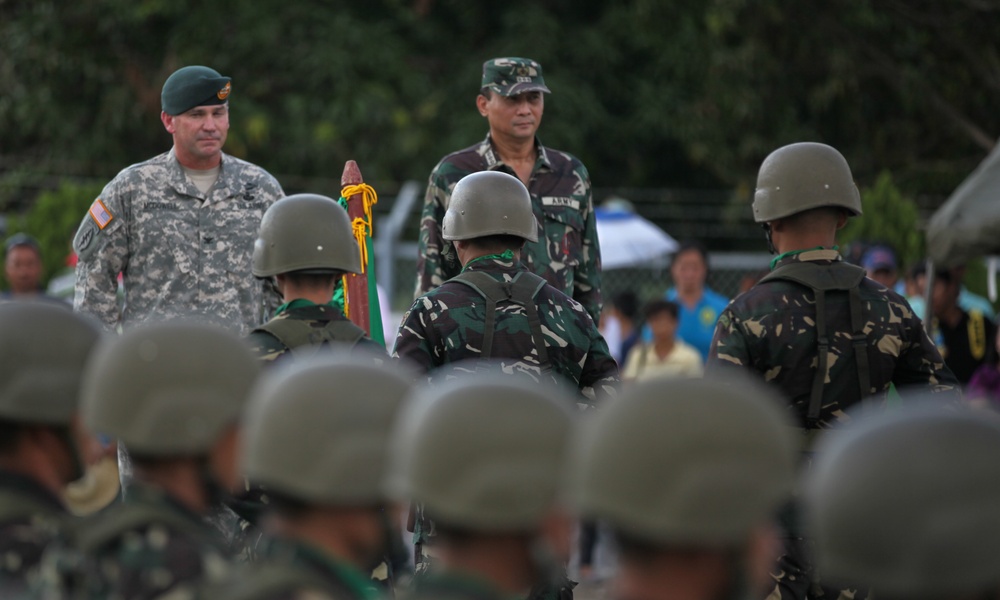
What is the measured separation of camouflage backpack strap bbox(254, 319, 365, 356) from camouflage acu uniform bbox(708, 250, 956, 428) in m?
1.36

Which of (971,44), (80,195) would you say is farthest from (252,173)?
(971,44)

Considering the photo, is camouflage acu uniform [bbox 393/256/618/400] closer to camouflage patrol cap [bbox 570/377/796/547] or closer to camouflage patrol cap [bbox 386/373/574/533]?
camouflage patrol cap [bbox 386/373/574/533]

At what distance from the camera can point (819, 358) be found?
5.30m

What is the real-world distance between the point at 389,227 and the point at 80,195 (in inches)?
133

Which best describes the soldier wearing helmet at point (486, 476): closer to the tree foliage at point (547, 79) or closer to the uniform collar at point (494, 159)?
the uniform collar at point (494, 159)

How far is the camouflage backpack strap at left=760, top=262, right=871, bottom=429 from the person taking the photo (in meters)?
5.30

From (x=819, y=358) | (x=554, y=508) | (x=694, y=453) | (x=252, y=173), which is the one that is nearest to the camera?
(x=694, y=453)

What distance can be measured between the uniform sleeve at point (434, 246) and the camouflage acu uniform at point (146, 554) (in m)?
3.72

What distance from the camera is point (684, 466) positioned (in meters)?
2.56

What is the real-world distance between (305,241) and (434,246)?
6.45 ft

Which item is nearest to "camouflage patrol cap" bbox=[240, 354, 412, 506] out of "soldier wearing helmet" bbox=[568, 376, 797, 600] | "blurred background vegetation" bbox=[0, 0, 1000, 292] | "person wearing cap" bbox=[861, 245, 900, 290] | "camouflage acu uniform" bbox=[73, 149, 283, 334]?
"soldier wearing helmet" bbox=[568, 376, 797, 600]

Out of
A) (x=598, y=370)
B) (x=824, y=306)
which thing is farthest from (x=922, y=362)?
(x=598, y=370)

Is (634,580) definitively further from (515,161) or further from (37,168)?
(37,168)

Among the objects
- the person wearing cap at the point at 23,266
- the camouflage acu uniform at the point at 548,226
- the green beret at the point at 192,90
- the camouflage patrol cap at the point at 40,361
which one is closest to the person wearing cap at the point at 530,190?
the camouflage acu uniform at the point at 548,226
